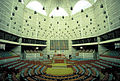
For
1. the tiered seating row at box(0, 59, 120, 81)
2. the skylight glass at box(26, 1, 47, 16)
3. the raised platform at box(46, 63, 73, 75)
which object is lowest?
the raised platform at box(46, 63, 73, 75)

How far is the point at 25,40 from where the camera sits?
Result: 2311cm

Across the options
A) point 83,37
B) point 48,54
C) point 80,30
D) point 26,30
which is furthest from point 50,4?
point 48,54

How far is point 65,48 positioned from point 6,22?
21.0 meters

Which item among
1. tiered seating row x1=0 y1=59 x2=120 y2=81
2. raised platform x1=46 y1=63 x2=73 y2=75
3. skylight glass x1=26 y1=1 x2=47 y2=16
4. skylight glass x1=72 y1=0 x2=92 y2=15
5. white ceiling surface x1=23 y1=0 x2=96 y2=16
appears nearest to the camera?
tiered seating row x1=0 y1=59 x2=120 y2=81

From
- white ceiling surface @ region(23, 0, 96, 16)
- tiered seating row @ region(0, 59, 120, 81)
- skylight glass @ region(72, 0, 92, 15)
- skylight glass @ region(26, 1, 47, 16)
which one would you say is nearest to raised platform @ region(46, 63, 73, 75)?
tiered seating row @ region(0, 59, 120, 81)

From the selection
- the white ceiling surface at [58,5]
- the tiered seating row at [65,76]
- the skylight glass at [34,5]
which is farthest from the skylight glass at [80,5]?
the tiered seating row at [65,76]

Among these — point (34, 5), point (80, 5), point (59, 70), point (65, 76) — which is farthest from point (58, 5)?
point (65, 76)

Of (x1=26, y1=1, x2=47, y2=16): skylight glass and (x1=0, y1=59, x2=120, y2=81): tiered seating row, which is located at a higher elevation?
(x1=26, y1=1, x2=47, y2=16): skylight glass

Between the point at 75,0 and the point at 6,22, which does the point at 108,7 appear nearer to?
the point at 75,0

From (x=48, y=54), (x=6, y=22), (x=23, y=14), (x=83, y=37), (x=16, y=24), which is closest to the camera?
(x=6, y=22)

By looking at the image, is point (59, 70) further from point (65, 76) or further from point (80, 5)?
point (80, 5)

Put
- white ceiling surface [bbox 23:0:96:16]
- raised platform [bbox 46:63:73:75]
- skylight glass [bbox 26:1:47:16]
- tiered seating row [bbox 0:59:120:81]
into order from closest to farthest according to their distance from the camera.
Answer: tiered seating row [bbox 0:59:120:81] → raised platform [bbox 46:63:73:75] → skylight glass [bbox 26:1:47:16] → white ceiling surface [bbox 23:0:96:16]

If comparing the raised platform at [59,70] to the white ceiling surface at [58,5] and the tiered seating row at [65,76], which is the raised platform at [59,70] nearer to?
the tiered seating row at [65,76]

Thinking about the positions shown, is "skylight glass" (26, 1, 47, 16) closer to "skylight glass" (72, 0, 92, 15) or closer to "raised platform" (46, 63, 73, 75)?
"skylight glass" (72, 0, 92, 15)
